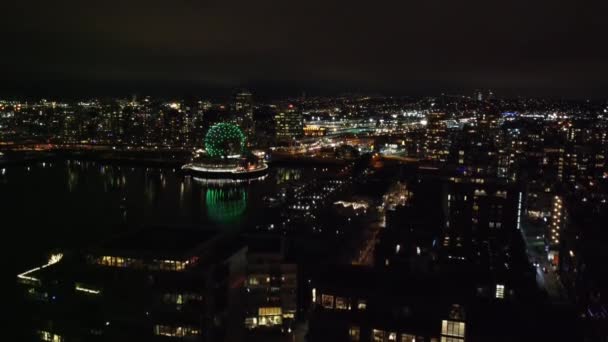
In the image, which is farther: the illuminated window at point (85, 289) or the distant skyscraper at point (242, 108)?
the distant skyscraper at point (242, 108)

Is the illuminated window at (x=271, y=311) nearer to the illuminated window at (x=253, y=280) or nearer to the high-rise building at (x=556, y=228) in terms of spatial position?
the illuminated window at (x=253, y=280)

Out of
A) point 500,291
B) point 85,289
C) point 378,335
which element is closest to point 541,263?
point 500,291

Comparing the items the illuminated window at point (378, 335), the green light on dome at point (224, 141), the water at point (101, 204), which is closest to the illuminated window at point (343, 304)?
the illuminated window at point (378, 335)

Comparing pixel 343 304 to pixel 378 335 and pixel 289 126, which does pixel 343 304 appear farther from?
pixel 289 126

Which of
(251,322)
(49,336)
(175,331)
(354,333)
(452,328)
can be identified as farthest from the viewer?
(251,322)

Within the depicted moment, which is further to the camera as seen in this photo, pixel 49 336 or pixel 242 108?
pixel 242 108

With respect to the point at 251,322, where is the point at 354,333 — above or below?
above

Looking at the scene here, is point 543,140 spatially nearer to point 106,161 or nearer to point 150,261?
point 150,261
